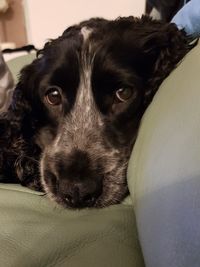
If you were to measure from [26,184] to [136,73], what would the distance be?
41 cm

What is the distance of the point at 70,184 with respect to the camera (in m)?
1.01

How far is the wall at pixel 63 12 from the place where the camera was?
10.3 feet

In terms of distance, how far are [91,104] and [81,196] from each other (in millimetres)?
307

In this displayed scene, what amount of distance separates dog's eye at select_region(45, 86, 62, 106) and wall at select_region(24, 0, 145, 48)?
76.5 inches

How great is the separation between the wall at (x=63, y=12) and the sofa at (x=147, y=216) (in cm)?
229

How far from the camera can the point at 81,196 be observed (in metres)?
0.98

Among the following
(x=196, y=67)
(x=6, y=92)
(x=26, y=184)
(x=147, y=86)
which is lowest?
(x=26, y=184)

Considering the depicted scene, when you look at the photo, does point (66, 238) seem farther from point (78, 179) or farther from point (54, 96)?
point (54, 96)

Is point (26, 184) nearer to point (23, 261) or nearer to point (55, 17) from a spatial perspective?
point (23, 261)

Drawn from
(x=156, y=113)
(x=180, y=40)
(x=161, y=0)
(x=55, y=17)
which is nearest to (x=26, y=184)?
(x=156, y=113)

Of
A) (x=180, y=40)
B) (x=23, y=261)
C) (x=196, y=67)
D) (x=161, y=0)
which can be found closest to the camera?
(x=23, y=261)

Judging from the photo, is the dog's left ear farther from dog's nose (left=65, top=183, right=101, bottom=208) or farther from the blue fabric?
dog's nose (left=65, top=183, right=101, bottom=208)

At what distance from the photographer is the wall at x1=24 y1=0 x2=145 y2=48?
313 cm

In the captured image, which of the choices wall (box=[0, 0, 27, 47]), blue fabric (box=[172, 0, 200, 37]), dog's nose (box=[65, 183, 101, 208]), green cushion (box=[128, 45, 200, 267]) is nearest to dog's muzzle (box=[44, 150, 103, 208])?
dog's nose (box=[65, 183, 101, 208])
